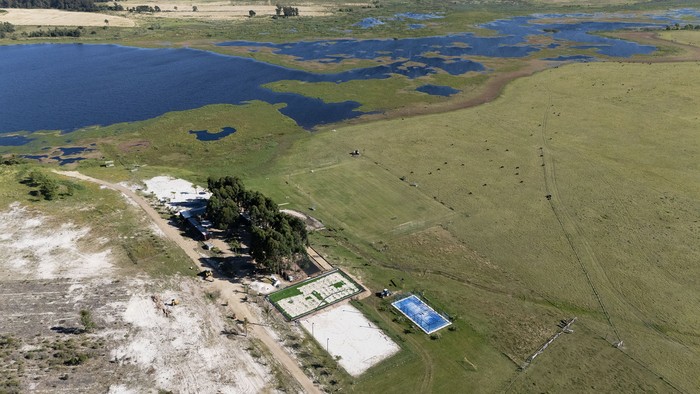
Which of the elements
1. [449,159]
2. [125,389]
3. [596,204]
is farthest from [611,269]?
[125,389]

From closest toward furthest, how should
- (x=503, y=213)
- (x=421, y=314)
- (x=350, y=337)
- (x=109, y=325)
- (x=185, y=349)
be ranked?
1. (x=185, y=349)
2. (x=350, y=337)
3. (x=109, y=325)
4. (x=421, y=314)
5. (x=503, y=213)

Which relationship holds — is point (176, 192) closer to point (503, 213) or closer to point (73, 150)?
point (73, 150)

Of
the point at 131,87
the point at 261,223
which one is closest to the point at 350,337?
the point at 261,223

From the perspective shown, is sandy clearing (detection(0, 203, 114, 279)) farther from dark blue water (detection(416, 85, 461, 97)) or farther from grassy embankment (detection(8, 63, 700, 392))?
dark blue water (detection(416, 85, 461, 97))

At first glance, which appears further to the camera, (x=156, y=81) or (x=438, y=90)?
(x=156, y=81)

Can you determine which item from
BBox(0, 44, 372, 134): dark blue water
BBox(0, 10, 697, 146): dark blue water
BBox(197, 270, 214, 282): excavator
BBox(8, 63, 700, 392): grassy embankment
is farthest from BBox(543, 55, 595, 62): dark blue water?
BBox(197, 270, 214, 282): excavator

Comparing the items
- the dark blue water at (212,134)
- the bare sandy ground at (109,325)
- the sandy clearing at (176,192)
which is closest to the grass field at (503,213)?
the dark blue water at (212,134)

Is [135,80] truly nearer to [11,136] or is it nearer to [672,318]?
[11,136]
